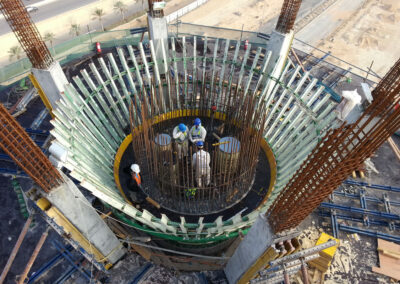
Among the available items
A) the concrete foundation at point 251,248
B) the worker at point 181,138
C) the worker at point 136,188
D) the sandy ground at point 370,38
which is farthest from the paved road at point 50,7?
the concrete foundation at point 251,248

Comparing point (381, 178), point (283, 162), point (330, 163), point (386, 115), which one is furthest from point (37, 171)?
point (381, 178)

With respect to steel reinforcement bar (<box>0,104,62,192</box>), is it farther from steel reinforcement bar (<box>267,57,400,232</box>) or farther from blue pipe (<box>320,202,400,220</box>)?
blue pipe (<box>320,202,400,220</box>)

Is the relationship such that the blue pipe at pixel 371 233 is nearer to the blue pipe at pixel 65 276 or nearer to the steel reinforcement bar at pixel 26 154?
the blue pipe at pixel 65 276

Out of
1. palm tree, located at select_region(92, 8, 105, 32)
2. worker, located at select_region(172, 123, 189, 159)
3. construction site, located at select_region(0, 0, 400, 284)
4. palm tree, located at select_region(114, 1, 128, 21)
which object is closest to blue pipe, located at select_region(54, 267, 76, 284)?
construction site, located at select_region(0, 0, 400, 284)

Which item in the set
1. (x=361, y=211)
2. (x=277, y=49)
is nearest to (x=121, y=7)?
→ (x=277, y=49)

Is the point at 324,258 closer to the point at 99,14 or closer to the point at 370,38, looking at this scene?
the point at 370,38

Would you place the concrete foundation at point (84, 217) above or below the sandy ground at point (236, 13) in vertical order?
below
